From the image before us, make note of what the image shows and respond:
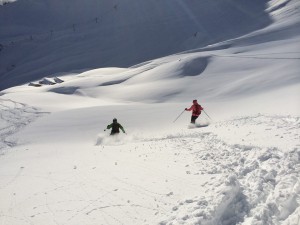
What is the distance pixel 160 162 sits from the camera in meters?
9.38

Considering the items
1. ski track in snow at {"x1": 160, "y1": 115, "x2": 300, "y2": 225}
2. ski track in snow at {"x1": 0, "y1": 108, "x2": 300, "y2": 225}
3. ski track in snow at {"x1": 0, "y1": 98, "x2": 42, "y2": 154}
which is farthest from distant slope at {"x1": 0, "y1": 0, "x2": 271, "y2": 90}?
ski track in snow at {"x1": 160, "y1": 115, "x2": 300, "y2": 225}

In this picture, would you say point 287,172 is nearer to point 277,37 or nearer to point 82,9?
point 277,37

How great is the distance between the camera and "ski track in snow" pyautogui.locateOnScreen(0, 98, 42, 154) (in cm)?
1516

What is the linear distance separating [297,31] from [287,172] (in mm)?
39334

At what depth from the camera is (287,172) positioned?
702cm

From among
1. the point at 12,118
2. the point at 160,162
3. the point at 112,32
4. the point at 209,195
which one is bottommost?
the point at 209,195

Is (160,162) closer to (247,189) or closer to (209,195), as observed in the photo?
(209,195)

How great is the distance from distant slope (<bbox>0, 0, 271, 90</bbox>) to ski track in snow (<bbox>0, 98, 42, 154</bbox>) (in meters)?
45.8

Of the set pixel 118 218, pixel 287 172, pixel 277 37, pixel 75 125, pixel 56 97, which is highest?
pixel 277 37

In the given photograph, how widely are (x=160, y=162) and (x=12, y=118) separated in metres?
13.0

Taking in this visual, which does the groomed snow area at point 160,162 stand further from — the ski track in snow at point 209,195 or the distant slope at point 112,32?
the distant slope at point 112,32

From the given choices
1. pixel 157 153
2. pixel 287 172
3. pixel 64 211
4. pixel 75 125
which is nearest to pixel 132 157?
pixel 157 153

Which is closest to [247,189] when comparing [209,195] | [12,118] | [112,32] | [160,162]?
[209,195]

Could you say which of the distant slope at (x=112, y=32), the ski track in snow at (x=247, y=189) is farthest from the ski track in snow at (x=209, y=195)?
the distant slope at (x=112, y=32)
